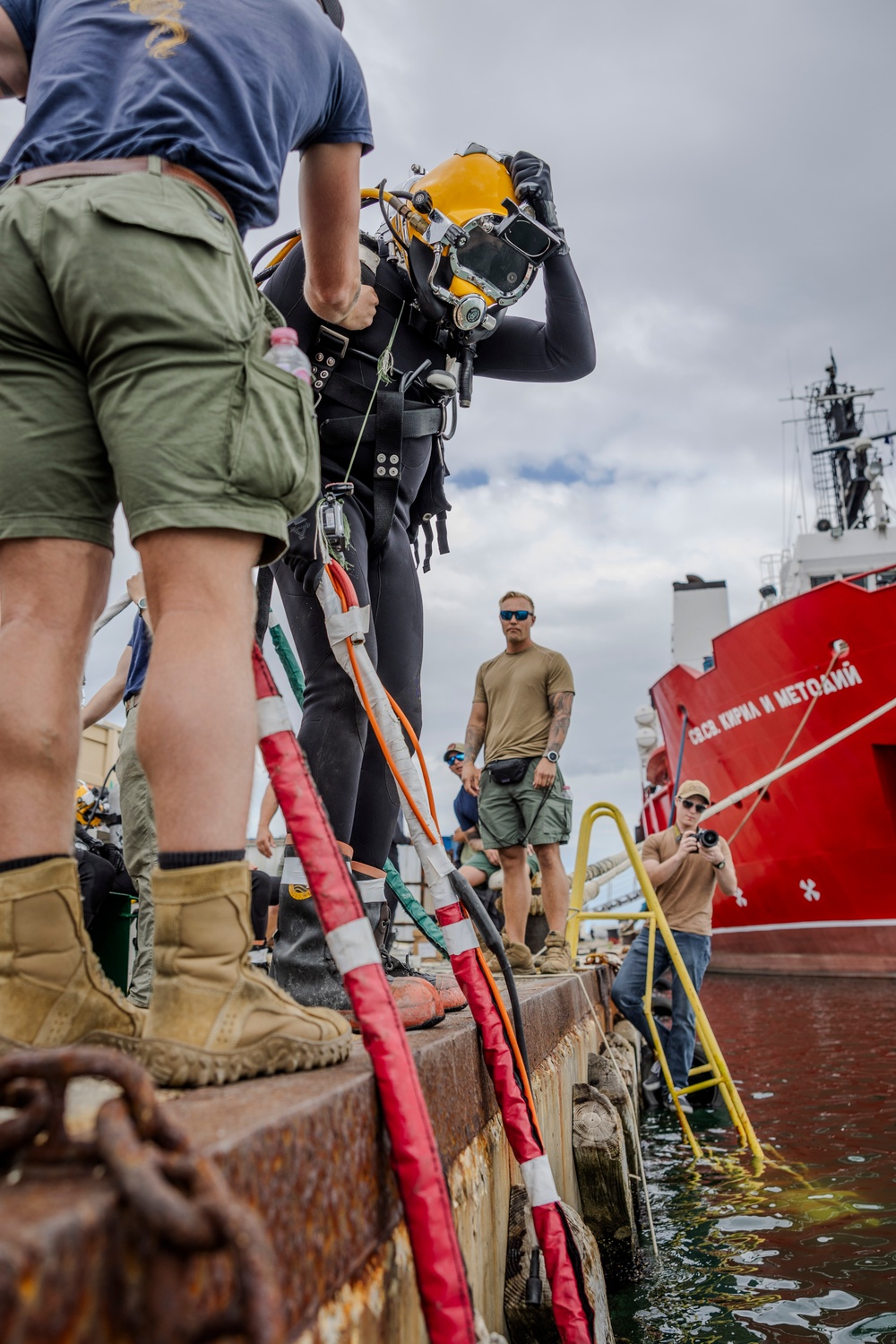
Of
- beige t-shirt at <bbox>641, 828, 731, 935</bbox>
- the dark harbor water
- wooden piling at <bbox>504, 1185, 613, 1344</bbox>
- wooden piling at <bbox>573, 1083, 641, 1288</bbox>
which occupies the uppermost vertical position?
beige t-shirt at <bbox>641, 828, 731, 935</bbox>

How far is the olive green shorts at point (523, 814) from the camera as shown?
5.99m

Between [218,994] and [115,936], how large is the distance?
128 inches

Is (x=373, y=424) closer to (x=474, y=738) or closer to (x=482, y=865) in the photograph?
(x=474, y=738)

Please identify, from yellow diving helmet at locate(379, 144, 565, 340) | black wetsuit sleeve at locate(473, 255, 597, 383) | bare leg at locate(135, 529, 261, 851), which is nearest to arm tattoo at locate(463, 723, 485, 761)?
black wetsuit sleeve at locate(473, 255, 597, 383)

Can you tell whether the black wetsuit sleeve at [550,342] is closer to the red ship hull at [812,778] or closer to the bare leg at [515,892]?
the bare leg at [515,892]

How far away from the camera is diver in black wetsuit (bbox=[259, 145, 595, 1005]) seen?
250 cm

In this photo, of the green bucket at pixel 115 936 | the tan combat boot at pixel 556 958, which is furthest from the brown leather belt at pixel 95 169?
the tan combat boot at pixel 556 958

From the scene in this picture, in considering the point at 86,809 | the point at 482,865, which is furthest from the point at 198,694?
the point at 482,865

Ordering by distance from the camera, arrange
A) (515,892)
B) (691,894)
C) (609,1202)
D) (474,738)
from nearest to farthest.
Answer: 1. (609,1202)
2. (515,892)
3. (474,738)
4. (691,894)

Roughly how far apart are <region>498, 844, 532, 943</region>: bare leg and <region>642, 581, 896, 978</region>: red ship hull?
846 centimetres

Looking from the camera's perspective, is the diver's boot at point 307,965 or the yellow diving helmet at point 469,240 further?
the yellow diving helmet at point 469,240

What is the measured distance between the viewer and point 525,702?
6422 mm

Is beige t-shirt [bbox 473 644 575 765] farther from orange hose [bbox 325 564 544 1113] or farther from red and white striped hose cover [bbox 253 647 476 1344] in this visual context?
red and white striped hose cover [bbox 253 647 476 1344]

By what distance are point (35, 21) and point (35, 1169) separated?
1836 millimetres
